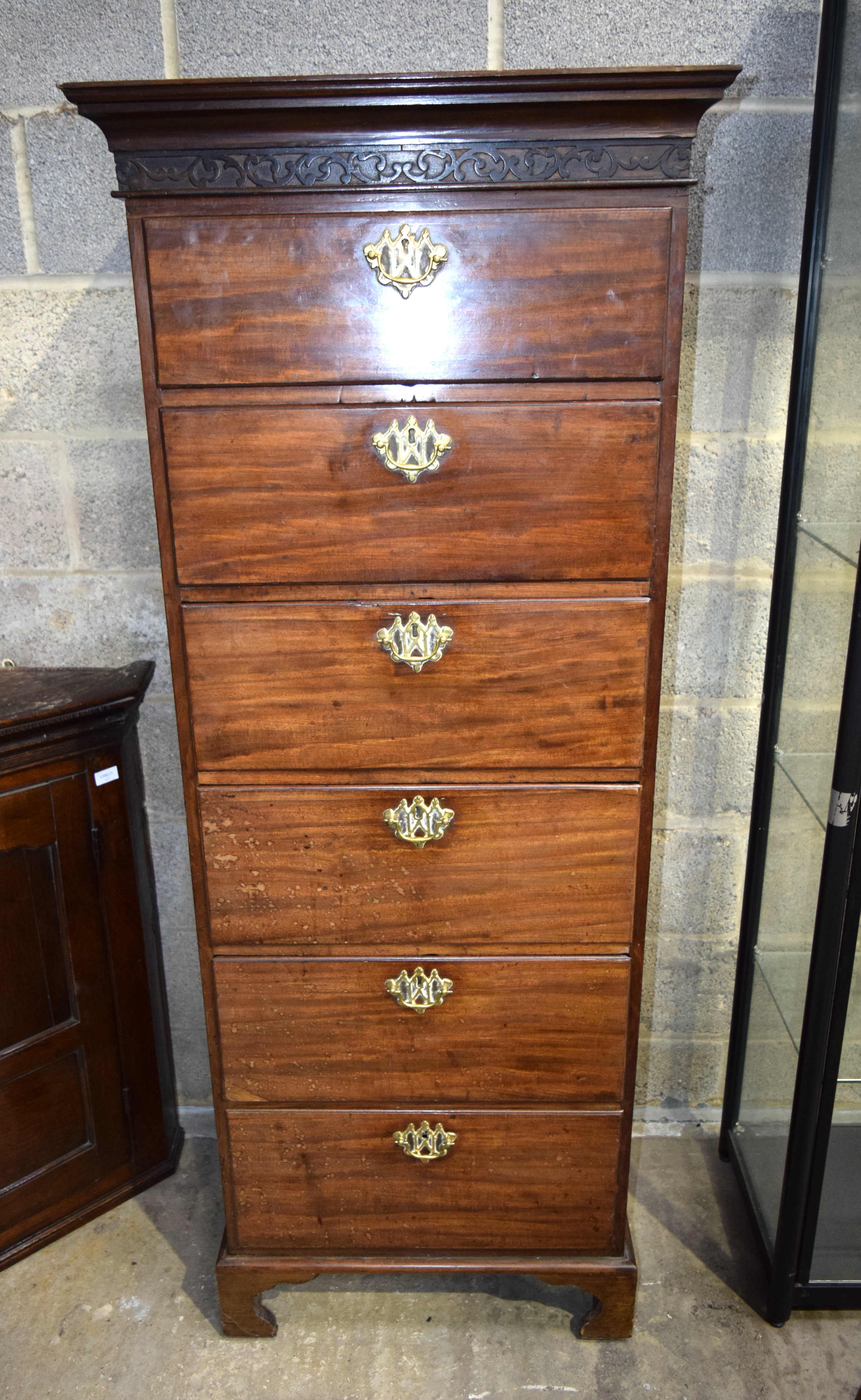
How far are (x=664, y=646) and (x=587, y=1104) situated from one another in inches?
33.9

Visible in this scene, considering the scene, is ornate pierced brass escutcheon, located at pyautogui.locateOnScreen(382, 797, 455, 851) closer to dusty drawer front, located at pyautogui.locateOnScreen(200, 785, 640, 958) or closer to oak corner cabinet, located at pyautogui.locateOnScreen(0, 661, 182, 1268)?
dusty drawer front, located at pyautogui.locateOnScreen(200, 785, 640, 958)

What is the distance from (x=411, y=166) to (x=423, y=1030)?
1.29 meters

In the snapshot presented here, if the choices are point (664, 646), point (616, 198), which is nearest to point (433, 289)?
point (616, 198)

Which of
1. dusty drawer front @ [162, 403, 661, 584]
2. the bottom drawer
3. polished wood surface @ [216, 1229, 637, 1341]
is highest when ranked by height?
dusty drawer front @ [162, 403, 661, 584]

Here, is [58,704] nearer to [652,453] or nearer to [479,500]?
[479,500]

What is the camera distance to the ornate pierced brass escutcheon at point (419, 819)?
1615mm

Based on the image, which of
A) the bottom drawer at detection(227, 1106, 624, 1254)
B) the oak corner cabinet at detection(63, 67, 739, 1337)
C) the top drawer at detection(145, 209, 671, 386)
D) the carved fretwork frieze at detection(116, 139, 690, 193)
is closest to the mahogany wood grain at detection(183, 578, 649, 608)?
the oak corner cabinet at detection(63, 67, 739, 1337)

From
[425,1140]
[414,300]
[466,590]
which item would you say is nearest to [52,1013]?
[425,1140]

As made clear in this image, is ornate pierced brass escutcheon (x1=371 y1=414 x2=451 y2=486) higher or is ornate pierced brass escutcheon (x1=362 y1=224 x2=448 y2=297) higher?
ornate pierced brass escutcheon (x1=362 y1=224 x2=448 y2=297)

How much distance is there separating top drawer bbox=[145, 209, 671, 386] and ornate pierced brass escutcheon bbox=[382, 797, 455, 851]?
62 cm

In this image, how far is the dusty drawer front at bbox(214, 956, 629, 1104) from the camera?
1.71 m

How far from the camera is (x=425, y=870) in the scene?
5.43 feet

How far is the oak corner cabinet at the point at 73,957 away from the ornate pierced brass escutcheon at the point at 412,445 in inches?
30.7

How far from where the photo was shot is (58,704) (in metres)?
1.87
